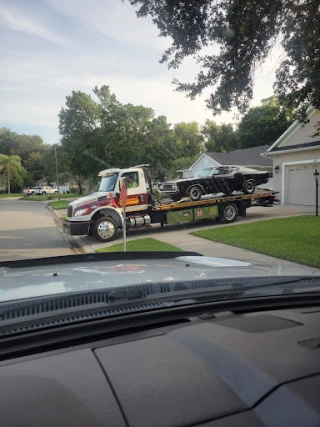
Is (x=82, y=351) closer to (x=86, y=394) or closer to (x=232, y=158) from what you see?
(x=86, y=394)

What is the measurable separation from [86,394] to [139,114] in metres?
40.1

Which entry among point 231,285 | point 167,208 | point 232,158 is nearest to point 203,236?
point 167,208

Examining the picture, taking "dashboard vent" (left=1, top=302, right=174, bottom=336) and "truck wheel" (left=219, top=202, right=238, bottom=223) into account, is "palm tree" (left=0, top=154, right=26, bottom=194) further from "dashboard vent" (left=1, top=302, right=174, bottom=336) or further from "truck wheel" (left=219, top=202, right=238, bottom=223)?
"dashboard vent" (left=1, top=302, right=174, bottom=336)

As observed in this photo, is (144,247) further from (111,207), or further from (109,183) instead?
(109,183)

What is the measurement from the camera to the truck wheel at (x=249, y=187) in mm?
17750

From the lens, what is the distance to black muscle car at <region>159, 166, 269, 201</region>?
1633 centimetres

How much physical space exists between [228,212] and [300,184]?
27.5ft

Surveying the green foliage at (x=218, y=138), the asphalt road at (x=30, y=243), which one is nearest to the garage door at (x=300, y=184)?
the asphalt road at (x=30, y=243)

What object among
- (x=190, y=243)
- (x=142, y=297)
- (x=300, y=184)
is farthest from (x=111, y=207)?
(x=300, y=184)

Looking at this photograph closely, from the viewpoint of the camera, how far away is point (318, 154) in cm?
2164

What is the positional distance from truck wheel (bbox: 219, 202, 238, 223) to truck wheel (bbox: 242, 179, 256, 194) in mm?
1122

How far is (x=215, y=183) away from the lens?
1700 centimetres

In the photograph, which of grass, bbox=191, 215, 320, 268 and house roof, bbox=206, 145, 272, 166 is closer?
grass, bbox=191, 215, 320, 268

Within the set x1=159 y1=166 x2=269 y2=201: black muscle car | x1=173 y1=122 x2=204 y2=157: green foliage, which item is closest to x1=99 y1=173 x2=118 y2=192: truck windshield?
x1=159 y1=166 x2=269 y2=201: black muscle car
